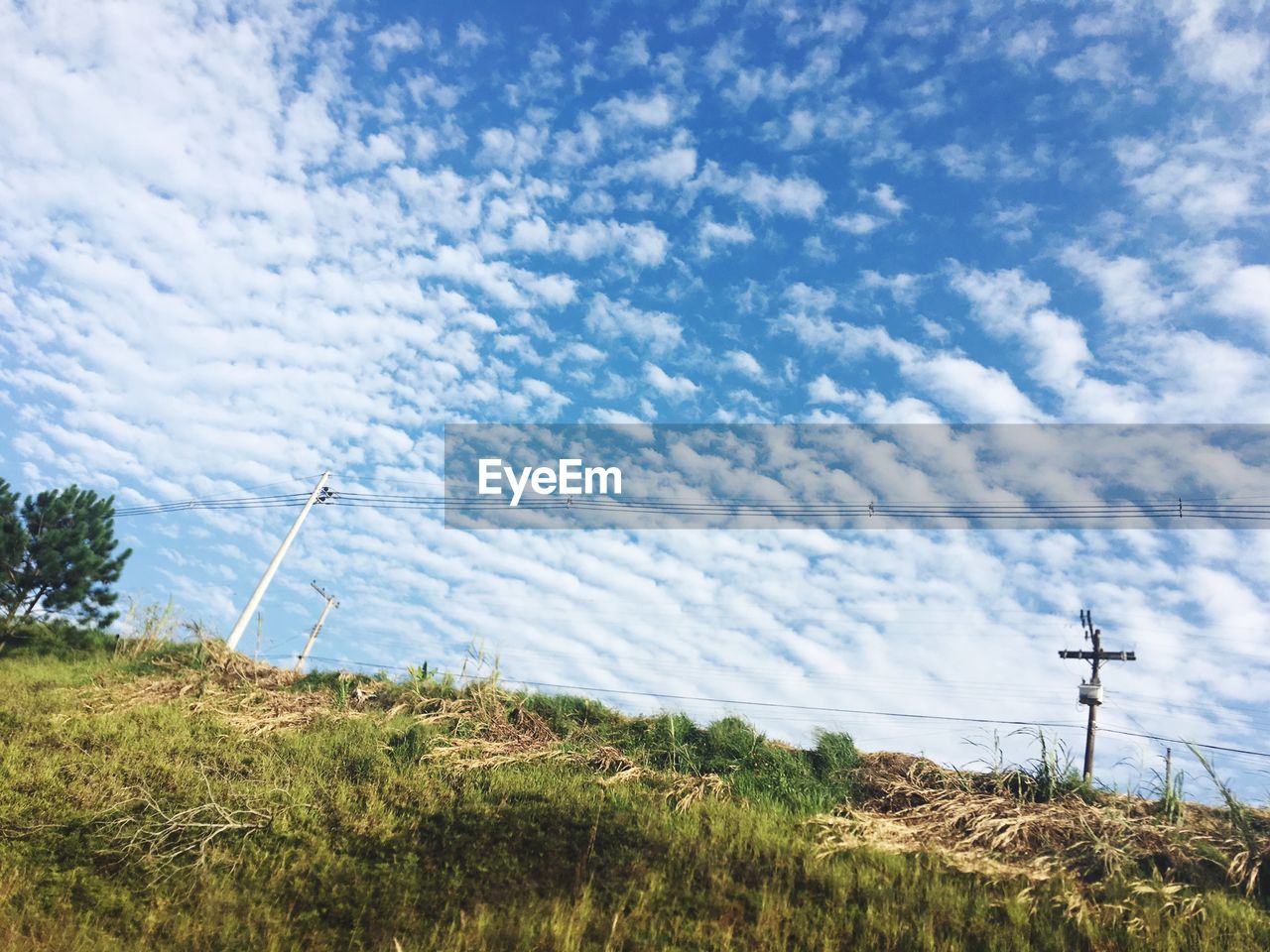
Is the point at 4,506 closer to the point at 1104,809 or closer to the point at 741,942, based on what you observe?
the point at 741,942

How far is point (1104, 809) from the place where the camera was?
28.6ft

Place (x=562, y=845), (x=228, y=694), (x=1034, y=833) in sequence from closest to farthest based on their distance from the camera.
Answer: (x=562, y=845) < (x=1034, y=833) < (x=228, y=694)

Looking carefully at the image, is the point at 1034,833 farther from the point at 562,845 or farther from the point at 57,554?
the point at 57,554

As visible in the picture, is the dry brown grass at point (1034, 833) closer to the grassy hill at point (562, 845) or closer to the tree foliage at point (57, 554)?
the grassy hill at point (562, 845)

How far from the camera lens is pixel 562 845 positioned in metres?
7.55

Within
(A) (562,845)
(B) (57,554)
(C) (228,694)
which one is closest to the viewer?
(A) (562,845)

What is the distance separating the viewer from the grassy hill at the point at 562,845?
599 centimetres

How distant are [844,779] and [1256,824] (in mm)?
4537

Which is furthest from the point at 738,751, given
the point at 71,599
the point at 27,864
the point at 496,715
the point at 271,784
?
the point at 71,599

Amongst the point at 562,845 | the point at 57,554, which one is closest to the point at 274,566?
the point at 57,554

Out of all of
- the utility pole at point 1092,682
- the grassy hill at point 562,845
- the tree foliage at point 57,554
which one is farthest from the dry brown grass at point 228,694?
the utility pole at point 1092,682

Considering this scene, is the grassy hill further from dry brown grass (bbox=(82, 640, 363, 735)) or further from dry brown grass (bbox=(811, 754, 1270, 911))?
dry brown grass (bbox=(82, 640, 363, 735))

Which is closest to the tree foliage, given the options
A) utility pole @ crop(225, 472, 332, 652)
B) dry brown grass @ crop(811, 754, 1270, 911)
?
utility pole @ crop(225, 472, 332, 652)

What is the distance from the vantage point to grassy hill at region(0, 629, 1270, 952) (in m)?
5.99
